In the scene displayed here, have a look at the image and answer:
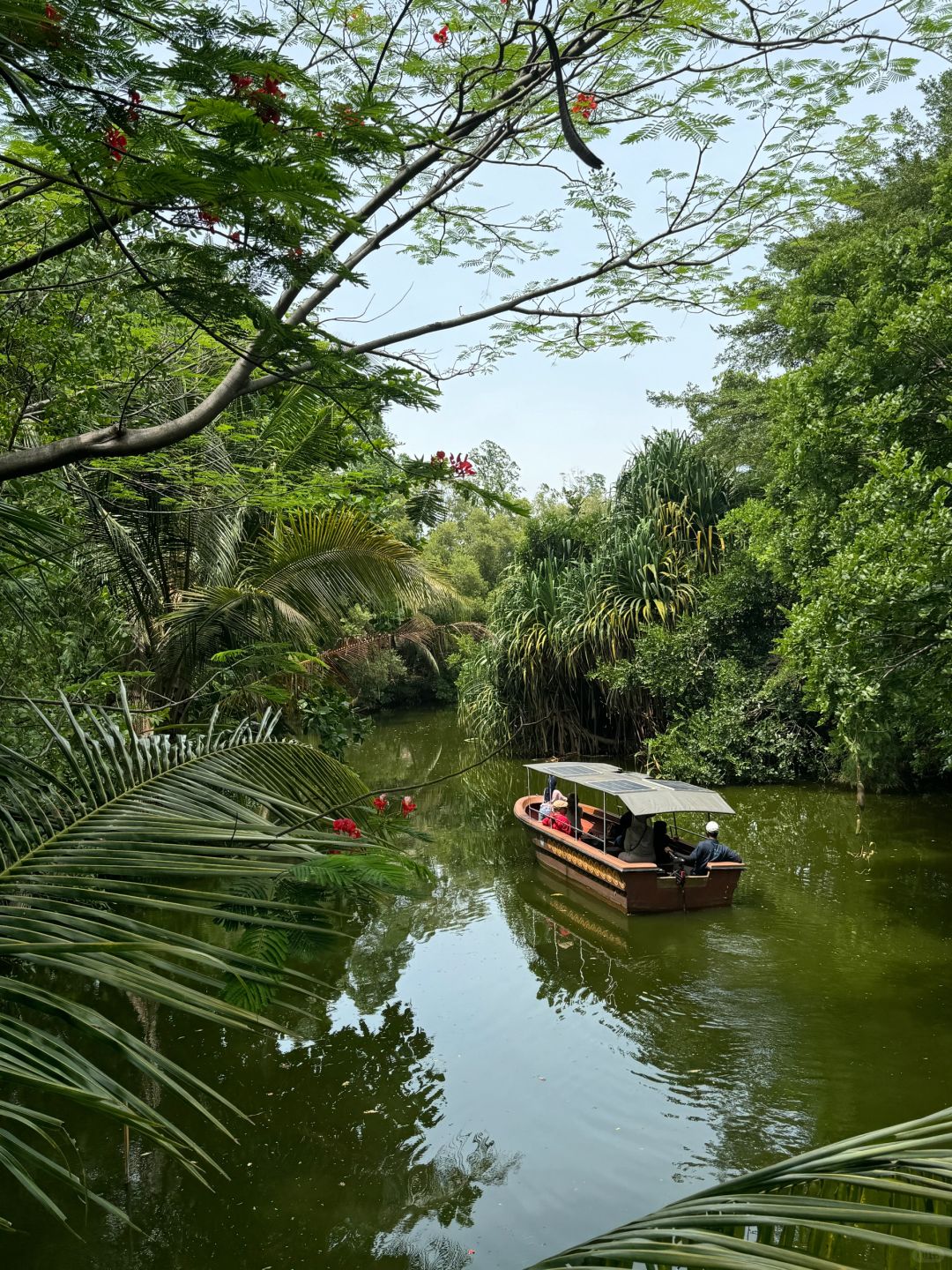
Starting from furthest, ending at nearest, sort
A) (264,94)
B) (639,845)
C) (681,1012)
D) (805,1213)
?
(639,845) < (681,1012) < (264,94) < (805,1213)

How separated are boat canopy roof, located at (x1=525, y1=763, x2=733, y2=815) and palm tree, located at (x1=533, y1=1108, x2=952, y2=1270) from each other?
7761 mm

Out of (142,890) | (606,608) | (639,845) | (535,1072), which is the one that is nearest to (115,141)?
(142,890)

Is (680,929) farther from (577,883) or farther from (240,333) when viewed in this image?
(240,333)

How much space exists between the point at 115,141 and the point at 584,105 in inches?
126

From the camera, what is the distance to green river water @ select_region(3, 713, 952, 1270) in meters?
4.53

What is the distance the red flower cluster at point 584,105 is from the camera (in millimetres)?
4996

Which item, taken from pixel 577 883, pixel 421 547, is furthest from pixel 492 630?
pixel 421 547

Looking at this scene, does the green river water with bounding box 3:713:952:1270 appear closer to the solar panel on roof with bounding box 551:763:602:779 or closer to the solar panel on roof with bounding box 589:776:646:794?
the solar panel on roof with bounding box 589:776:646:794

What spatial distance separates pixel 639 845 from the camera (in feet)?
31.2

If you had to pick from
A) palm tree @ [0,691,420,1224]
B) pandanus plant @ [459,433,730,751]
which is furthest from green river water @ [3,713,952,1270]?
pandanus plant @ [459,433,730,751]

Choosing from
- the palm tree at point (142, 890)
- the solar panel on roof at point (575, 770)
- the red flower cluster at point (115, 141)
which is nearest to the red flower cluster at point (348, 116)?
the red flower cluster at point (115, 141)

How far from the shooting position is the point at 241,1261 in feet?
13.8

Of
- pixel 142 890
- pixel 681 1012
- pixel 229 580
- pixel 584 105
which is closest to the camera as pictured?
pixel 142 890

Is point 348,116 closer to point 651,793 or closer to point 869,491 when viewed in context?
point 869,491
